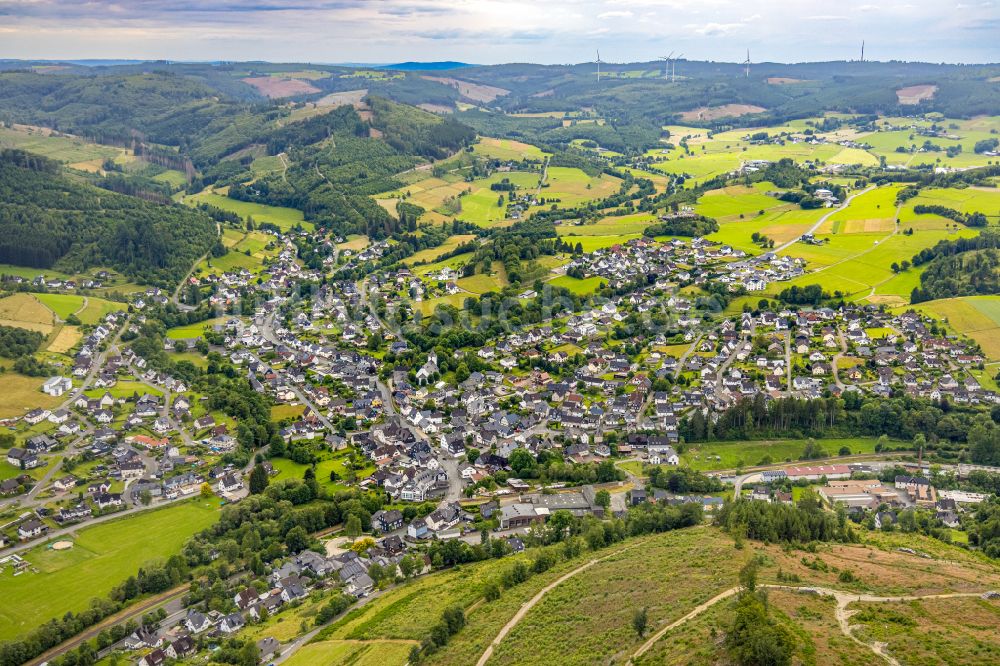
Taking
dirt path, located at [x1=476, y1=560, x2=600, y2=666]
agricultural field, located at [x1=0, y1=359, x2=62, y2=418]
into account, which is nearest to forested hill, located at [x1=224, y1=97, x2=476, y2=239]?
agricultural field, located at [x1=0, y1=359, x2=62, y2=418]

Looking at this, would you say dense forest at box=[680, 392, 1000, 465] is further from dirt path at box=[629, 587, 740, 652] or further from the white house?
the white house

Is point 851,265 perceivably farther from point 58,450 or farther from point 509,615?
point 58,450

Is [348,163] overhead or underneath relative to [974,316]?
overhead

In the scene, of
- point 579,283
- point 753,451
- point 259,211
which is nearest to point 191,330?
point 579,283

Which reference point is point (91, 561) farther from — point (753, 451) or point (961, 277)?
point (961, 277)

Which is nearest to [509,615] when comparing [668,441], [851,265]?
[668,441]

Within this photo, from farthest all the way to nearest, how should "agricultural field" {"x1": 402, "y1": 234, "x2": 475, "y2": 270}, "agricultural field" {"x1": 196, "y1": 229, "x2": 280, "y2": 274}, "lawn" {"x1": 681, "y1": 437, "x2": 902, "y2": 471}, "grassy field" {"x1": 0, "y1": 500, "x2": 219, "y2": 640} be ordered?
"agricultural field" {"x1": 402, "y1": 234, "x2": 475, "y2": 270} < "agricultural field" {"x1": 196, "y1": 229, "x2": 280, "y2": 274} < "lawn" {"x1": 681, "y1": 437, "x2": 902, "y2": 471} < "grassy field" {"x1": 0, "y1": 500, "x2": 219, "y2": 640}

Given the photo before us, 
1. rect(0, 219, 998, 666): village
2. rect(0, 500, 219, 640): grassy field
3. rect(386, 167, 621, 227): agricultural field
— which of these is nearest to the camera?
rect(0, 500, 219, 640): grassy field
